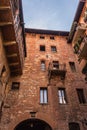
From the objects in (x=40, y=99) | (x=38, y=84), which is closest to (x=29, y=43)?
(x=38, y=84)

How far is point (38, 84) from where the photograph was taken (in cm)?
1612

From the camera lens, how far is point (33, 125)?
14.3 metres

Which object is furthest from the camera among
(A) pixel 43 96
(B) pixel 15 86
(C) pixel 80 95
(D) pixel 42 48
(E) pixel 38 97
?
(D) pixel 42 48

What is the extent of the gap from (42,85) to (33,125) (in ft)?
12.7

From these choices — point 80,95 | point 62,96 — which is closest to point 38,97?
point 62,96

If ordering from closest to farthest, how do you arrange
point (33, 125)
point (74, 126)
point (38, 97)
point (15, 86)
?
point (74, 126), point (33, 125), point (38, 97), point (15, 86)

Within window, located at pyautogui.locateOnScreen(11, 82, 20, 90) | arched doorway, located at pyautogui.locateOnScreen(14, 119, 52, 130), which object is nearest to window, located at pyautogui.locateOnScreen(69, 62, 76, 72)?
window, located at pyautogui.locateOnScreen(11, 82, 20, 90)

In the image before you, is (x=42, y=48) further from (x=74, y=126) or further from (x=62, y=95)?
(x=74, y=126)

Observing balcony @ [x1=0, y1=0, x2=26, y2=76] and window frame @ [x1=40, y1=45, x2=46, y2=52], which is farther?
window frame @ [x1=40, y1=45, x2=46, y2=52]

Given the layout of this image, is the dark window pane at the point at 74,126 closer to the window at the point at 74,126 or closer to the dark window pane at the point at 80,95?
the window at the point at 74,126

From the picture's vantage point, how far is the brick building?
1318cm

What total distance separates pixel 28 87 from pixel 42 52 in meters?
5.83

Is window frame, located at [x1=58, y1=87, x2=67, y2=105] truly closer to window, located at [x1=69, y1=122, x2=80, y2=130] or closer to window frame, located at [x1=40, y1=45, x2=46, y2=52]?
window, located at [x1=69, y1=122, x2=80, y2=130]

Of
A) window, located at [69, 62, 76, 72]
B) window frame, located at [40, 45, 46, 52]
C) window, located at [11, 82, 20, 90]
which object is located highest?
window frame, located at [40, 45, 46, 52]
